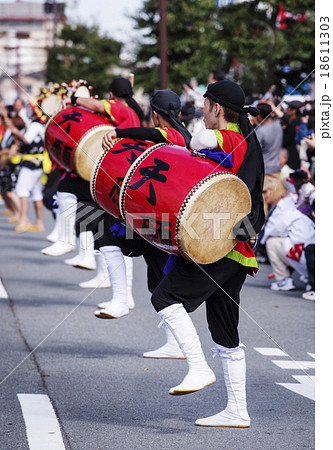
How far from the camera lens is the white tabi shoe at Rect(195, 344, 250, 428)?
4559 mm

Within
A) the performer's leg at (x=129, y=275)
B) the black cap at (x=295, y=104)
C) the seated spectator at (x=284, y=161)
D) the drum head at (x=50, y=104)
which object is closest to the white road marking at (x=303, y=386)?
the performer's leg at (x=129, y=275)

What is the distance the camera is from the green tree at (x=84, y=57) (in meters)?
58.9

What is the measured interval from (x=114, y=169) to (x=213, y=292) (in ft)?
3.18

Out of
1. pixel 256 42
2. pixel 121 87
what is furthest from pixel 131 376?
pixel 256 42

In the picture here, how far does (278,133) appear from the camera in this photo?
38.9 feet

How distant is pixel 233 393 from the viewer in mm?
4559

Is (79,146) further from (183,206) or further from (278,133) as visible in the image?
(278,133)

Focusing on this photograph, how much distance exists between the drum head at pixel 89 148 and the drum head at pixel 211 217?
218 centimetres

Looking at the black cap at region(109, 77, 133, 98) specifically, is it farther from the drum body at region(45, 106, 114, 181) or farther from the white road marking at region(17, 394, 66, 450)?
the white road marking at region(17, 394, 66, 450)

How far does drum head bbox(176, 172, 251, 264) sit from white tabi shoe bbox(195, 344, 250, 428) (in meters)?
0.51

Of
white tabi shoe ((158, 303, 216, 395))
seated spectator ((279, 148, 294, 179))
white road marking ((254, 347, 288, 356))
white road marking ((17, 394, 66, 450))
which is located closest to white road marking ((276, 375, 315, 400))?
white road marking ((254, 347, 288, 356))

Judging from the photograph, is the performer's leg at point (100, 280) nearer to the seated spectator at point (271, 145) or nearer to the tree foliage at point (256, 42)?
the seated spectator at point (271, 145)

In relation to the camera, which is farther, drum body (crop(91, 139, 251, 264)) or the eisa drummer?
the eisa drummer

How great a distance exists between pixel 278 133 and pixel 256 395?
22.9ft
